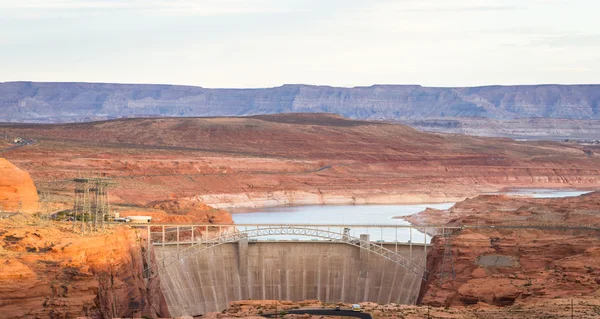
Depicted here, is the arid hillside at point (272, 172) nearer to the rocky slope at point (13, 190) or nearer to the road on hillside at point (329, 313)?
the rocky slope at point (13, 190)

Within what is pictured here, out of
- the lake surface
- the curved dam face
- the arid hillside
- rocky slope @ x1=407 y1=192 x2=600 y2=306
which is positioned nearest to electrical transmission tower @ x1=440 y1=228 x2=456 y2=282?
rocky slope @ x1=407 y1=192 x2=600 y2=306

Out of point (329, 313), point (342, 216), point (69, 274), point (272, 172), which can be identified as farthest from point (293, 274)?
point (272, 172)

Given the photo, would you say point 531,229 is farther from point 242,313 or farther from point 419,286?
point 242,313

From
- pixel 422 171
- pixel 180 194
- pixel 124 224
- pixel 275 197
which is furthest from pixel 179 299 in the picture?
pixel 422 171

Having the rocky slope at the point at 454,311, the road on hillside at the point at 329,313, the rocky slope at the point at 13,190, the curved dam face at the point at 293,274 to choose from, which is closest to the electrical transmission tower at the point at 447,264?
the curved dam face at the point at 293,274

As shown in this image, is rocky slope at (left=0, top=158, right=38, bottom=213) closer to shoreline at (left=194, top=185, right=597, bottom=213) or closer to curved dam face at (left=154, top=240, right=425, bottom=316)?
curved dam face at (left=154, top=240, right=425, bottom=316)

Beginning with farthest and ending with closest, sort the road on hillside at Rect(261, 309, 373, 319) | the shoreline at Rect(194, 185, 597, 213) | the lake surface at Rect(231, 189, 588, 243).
→ the shoreline at Rect(194, 185, 597, 213), the lake surface at Rect(231, 189, 588, 243), the road on hillside at Rect(261, 309, 373, 319)
